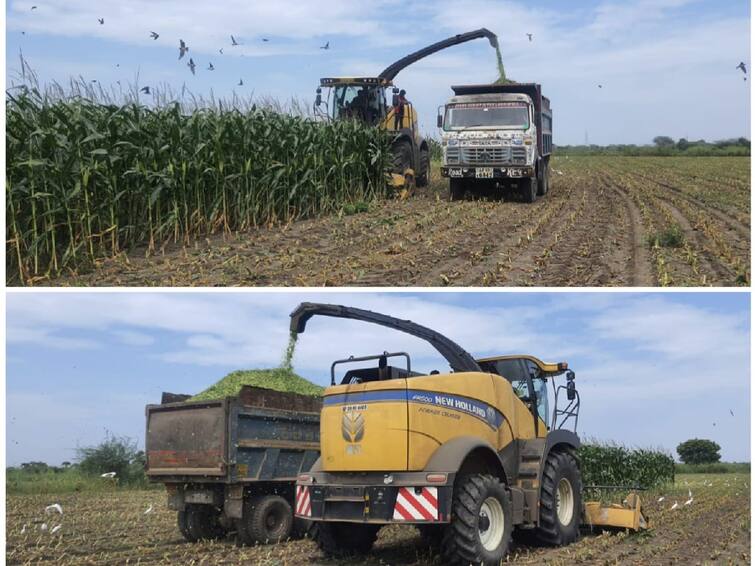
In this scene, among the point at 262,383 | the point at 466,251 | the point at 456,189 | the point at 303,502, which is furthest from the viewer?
the point at 456,189

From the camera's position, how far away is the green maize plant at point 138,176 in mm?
10266

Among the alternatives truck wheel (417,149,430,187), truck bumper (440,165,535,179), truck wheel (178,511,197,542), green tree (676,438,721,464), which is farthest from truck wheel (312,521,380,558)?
green tree (676,438,721,464)

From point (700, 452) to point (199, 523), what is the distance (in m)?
60.0

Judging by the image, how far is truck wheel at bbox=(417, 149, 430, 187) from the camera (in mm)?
22909

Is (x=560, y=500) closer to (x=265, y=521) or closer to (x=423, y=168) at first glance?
(x=265, y=521)

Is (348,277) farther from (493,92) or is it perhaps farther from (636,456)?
(636,456)

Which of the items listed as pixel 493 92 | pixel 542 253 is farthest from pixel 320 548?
pixel 493 92

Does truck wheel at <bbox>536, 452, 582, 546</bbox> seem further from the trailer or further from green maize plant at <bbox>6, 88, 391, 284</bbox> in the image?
green maize plant at <bbox>6, 88, 391, 284</bbox>

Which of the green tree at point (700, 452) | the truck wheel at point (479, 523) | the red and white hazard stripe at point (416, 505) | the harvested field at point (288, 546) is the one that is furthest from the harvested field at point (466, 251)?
the green tree at point (700, 452)

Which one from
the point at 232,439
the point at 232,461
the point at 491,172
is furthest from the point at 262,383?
the point at 491,172

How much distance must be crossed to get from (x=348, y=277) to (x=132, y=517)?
205 inches

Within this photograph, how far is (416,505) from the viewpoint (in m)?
6.85

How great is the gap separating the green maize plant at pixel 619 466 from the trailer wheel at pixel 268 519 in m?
12.2

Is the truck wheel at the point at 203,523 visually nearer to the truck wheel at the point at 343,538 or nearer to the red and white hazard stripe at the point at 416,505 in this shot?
the truck wheel at the point at 343,538
